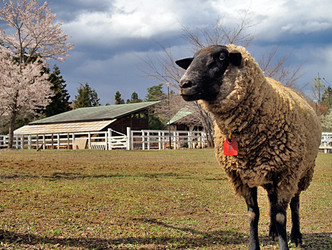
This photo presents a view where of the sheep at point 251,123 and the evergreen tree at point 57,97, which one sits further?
the evergreen tree at point 57,97

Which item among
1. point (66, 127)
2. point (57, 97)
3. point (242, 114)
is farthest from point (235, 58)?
point (57, 97)

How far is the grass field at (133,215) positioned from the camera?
15.2ft

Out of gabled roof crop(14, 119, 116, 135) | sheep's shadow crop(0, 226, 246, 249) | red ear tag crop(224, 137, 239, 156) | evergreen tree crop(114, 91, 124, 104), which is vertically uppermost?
evergreen tree crop(114, 91, 124, 104)

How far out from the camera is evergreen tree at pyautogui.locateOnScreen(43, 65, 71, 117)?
55656mm

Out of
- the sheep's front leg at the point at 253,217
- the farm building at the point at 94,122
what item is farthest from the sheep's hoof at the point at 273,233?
the farm building at the point at 94,122

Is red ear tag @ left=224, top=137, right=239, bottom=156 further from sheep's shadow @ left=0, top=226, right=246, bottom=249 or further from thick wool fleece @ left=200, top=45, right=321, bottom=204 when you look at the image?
sheep's shadow @ left=0, top=226, right=246, bottom=249

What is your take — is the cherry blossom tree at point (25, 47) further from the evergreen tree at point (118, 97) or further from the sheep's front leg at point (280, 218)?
the evergreen tree at point (118, 97)

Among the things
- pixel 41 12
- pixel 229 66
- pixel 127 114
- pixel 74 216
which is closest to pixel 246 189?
pixel 229 66

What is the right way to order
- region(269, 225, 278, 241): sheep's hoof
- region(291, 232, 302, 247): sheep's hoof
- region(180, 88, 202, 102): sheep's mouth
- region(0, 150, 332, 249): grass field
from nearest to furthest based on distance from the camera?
1. region(180, 88, 202, 102): sheep's mouth
2. region(0, 150, 332, 249): grass field
3. region(291, 232, 302, 247): sheep's hoof
4. region(269, 225, 278, 241): sheep's hoof

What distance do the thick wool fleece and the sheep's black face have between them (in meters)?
0.08

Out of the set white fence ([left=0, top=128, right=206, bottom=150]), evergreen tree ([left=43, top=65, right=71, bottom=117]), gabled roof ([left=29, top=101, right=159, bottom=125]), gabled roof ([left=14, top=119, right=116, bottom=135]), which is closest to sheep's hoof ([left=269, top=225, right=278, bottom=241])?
white fence ([left=0, top=128, right=206, bottom=150])

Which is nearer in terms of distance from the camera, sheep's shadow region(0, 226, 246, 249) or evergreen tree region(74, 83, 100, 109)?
sheep's shadow region(0, 226, 246, 249)

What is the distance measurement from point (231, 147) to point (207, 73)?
89cm

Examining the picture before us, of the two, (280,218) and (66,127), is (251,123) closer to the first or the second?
(280,218)
